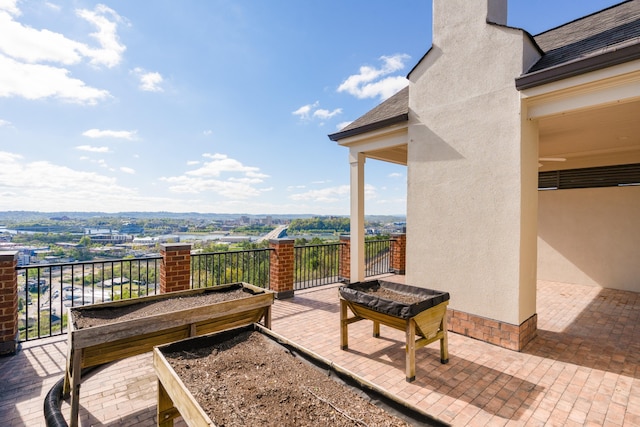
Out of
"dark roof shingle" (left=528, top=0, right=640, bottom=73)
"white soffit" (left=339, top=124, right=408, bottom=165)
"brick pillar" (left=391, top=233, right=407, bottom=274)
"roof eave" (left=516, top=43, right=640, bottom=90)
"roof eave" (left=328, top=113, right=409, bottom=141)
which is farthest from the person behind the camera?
"brick pillar" (left=391, top=233, right=407, bottom=274)

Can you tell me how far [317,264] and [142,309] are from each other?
4576 millimetres

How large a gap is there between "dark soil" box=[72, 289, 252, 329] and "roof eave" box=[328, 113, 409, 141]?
3.57 metres

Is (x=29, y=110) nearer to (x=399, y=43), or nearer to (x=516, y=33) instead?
(x=399, y=43)

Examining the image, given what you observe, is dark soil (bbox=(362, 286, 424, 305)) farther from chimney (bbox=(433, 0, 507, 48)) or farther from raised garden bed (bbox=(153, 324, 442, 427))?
chimney (bbox=(433, 0, 507, 48))

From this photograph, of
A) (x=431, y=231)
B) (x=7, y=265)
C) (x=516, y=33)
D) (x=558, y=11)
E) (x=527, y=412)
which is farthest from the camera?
(x=558, y=11)

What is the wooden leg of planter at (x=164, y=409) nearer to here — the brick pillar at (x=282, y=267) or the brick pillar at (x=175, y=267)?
the brick pillar at (x=175, y=267)

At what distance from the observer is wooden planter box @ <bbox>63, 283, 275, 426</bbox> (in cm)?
209

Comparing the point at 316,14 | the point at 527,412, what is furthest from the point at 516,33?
the point at 316,14

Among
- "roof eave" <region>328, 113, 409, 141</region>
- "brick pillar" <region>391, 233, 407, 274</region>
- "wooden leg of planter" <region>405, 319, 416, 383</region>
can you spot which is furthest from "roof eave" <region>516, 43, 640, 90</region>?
"brick pillar" <region>391, 233, 407, 274</region>

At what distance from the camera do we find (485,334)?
3.67m

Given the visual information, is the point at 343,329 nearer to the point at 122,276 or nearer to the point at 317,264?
the point at 122,276

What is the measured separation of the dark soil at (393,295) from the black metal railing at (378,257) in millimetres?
4329

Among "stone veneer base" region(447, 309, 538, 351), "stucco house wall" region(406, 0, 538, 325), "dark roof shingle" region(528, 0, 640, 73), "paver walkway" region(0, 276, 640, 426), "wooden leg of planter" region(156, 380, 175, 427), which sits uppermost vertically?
"dark roof shingle" region(528, 0, 640, 73)

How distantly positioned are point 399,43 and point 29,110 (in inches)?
425
